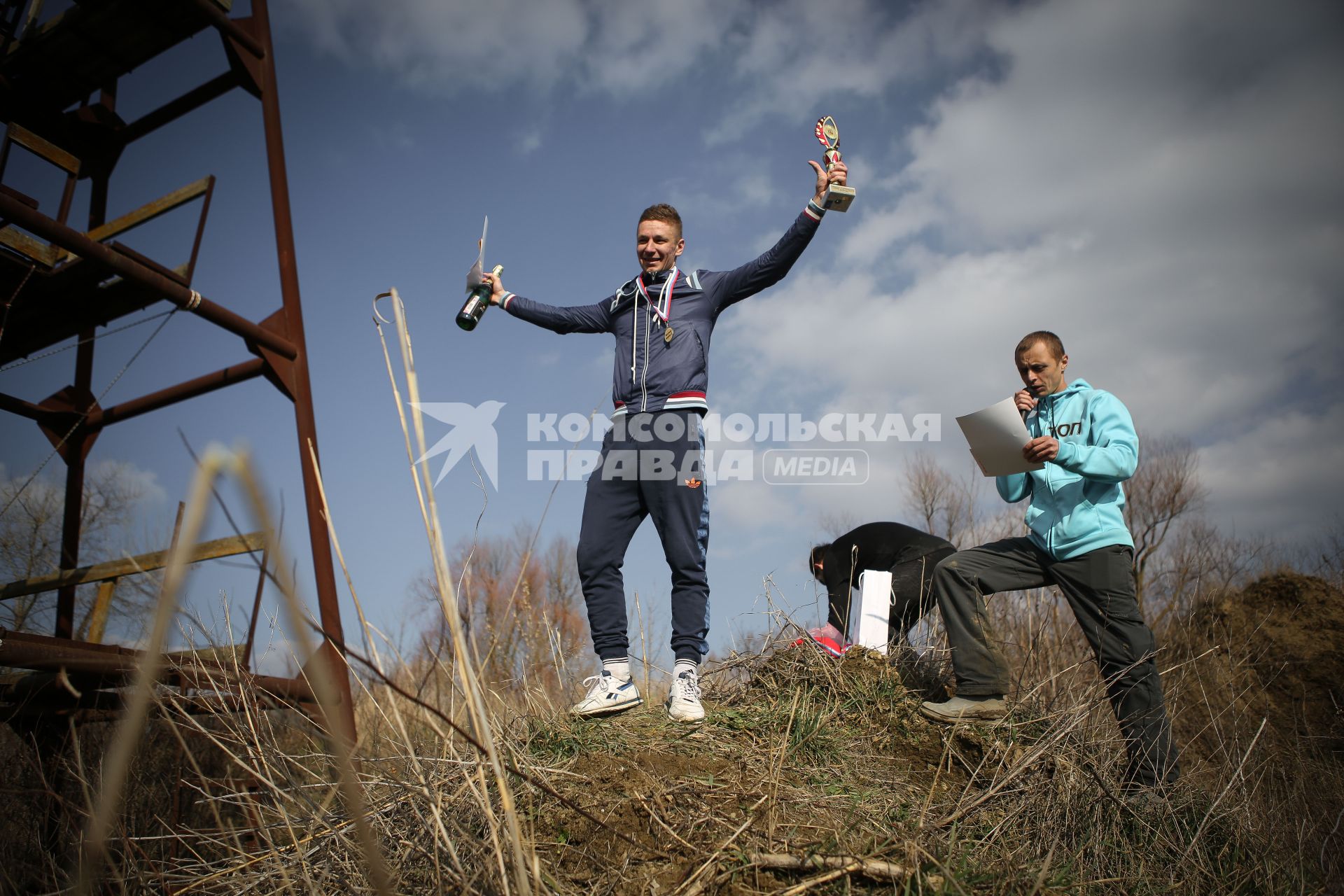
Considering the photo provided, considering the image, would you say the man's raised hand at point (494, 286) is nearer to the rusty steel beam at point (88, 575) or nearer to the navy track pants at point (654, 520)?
the navy track pants at point (654, 520)

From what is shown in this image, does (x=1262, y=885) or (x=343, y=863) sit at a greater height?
(x=343, y=863)

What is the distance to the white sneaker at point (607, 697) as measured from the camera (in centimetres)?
295

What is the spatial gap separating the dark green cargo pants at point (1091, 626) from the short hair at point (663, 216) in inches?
80.0

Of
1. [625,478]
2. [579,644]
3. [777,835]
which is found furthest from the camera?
[579,644]

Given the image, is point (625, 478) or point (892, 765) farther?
point (625, 478)

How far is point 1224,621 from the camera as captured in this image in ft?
30.6

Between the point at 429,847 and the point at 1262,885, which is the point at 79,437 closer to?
the point at 429,847

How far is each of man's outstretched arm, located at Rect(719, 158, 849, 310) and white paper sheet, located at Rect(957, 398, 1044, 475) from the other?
105 cm

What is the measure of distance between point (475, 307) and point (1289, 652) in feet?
30.7

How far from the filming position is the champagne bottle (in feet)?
12.3

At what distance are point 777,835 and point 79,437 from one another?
5331 mm

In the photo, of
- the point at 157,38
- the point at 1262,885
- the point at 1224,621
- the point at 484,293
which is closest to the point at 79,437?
the point at 157,38

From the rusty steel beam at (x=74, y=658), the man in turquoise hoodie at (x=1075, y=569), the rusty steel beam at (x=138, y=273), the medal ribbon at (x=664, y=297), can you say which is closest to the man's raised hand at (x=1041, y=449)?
the man in turquoise hoodie at (x=1075, y=569)

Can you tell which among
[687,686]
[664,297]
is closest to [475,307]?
[664,297]
